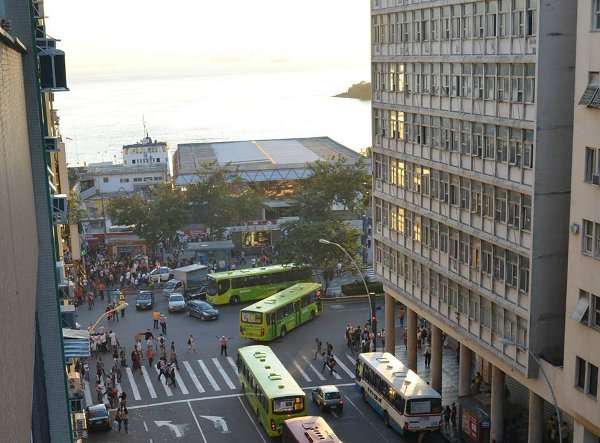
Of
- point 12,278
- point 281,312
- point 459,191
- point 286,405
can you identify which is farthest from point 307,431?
point 12,278

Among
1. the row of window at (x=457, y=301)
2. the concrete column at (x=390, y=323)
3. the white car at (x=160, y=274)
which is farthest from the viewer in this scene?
the white car at (x=160, y=274)

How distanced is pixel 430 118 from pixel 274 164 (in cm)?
6164

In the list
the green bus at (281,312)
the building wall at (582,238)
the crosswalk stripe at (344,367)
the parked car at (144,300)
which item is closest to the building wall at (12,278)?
the building wall at (582,238)

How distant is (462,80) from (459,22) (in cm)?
240

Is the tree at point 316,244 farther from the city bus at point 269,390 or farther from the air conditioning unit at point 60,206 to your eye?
the air conditioning unit at point 60,206

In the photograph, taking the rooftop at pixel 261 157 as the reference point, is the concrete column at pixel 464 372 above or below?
below

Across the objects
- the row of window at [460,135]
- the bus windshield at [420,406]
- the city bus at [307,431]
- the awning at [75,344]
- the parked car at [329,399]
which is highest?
the row of window at [460,135]

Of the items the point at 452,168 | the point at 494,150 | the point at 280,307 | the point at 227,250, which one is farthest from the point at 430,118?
the point at 227,250

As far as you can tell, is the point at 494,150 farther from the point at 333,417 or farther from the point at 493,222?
the point at 333,417

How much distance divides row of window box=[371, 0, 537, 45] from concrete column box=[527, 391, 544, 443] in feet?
44.8

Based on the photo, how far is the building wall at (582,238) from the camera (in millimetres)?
27859

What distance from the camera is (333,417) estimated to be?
132 feet

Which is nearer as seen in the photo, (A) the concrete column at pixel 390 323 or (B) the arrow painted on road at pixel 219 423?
(B) the arrow painted on road at pixel 219 423

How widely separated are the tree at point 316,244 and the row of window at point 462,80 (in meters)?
18.1
